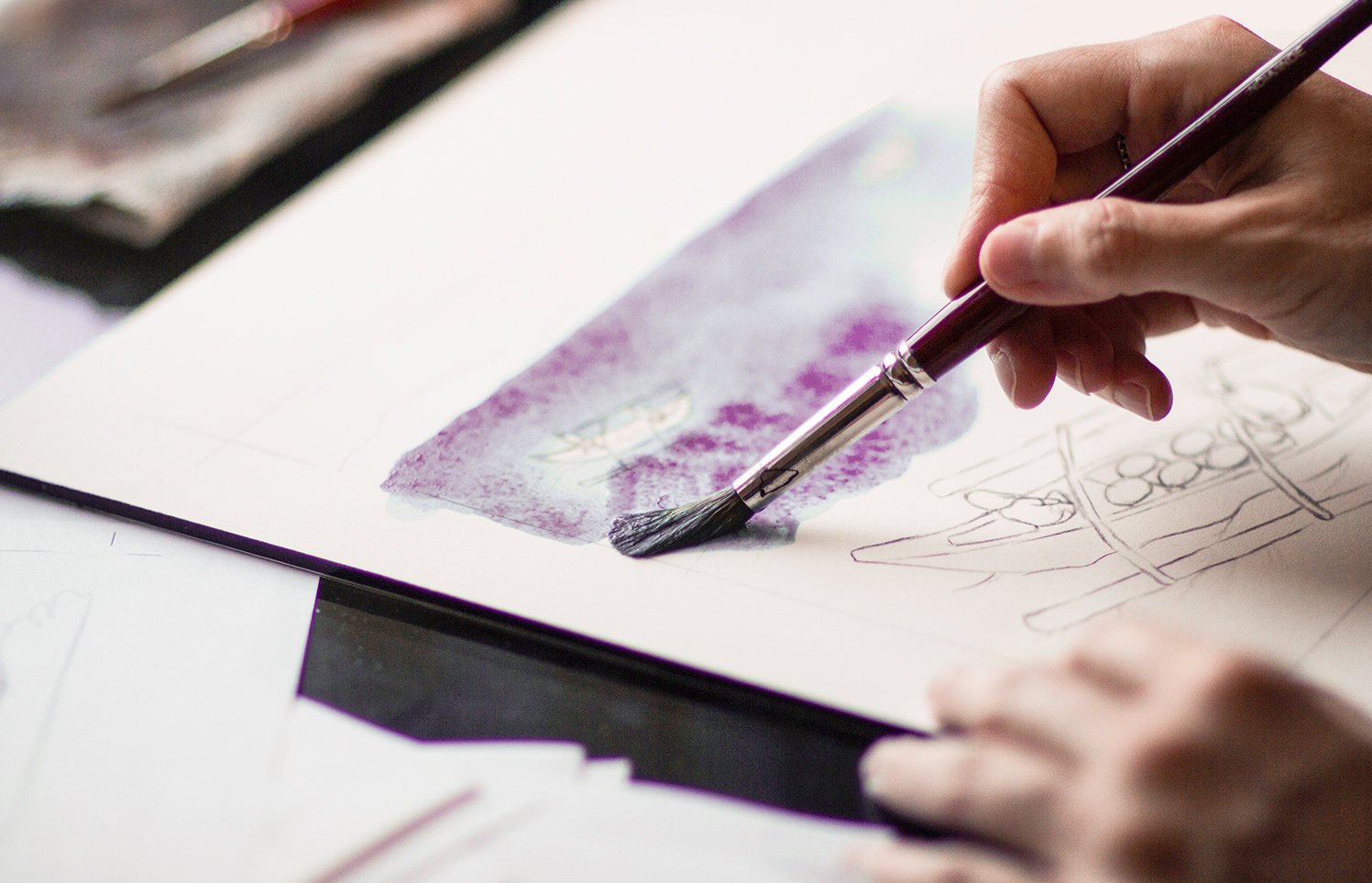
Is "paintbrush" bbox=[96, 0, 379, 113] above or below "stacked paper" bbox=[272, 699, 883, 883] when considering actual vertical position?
above

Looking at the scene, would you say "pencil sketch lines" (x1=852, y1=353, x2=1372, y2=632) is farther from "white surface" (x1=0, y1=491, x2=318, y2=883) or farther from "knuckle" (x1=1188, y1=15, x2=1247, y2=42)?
"white surface" (x1=0, y1=491, x2=318, y2=883)

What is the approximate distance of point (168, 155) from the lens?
1034 millimetres

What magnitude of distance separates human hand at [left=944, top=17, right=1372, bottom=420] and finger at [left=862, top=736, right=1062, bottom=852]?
0.27 m

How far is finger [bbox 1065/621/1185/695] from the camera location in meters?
0.38

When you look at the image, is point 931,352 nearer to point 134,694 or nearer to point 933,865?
point 933,865

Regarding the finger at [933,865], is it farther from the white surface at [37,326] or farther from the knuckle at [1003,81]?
the white surface at [37,326]

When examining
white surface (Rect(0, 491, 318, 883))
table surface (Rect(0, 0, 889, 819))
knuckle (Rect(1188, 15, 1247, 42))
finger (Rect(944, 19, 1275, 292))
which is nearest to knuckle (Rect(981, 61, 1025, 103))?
finger (Rect(944, 19, 1275, 292))

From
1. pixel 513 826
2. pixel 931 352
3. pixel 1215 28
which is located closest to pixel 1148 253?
pixel 931 352

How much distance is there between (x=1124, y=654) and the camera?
1.28 ft

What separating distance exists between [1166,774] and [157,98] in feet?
3.86

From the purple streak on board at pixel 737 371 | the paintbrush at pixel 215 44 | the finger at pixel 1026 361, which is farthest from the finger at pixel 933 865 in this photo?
the paintbrush at pixel 215 44

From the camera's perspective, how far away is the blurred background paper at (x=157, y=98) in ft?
3.29

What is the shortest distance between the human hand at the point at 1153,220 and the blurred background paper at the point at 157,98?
2.50 feet

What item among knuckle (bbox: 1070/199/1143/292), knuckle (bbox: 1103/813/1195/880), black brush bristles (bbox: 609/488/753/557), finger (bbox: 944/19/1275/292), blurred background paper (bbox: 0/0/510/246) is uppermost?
blurred background paper (bbox: 0/0/510/246)
